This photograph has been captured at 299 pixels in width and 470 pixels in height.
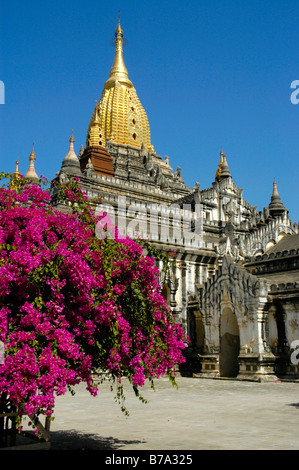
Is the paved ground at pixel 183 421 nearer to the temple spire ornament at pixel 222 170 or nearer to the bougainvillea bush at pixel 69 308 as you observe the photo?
the bougainvillea bush at pixel 69 308

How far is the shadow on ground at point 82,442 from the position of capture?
25.9 ft

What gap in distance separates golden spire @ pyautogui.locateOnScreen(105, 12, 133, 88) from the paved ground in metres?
61.6

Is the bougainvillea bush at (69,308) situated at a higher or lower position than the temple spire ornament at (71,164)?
lower

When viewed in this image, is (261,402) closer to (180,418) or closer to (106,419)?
(180,418)

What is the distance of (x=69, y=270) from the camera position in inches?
276

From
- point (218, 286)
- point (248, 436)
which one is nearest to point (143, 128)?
point (218, 286)

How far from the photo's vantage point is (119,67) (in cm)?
7331

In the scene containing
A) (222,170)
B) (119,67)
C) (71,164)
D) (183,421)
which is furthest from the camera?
(119,67)

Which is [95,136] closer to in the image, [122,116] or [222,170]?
[122,116]

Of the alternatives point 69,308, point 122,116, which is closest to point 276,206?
point 122,116

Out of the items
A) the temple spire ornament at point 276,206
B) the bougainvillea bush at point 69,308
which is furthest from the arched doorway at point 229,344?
the temple spire ornament at point 276,206

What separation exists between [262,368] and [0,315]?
15092mm

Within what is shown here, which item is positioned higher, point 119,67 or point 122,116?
point 119,67

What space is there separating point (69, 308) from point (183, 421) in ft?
14.8
